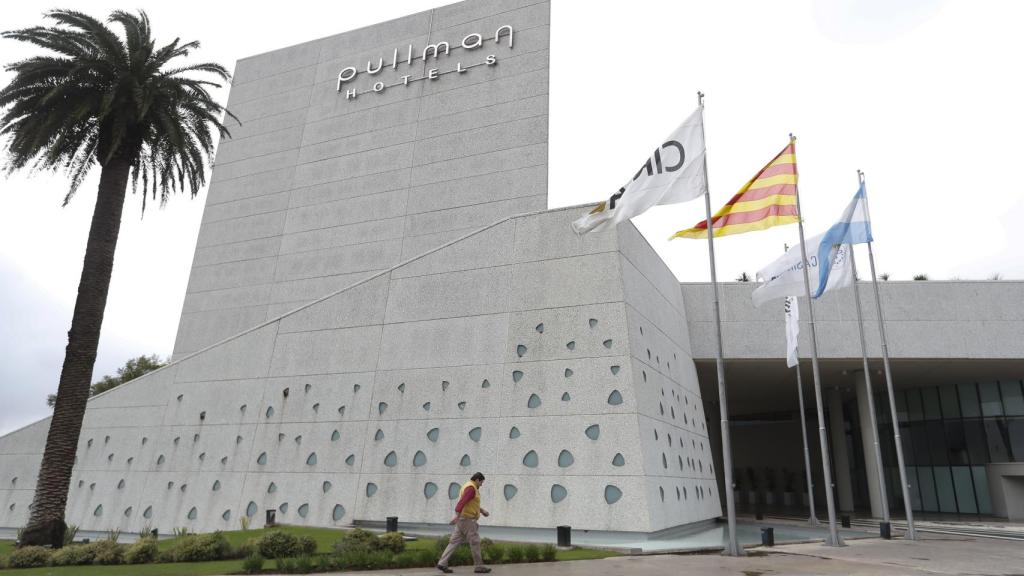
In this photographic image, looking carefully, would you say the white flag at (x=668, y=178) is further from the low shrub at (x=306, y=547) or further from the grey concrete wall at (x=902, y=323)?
the grey concrete wall at (x=902, y=323)

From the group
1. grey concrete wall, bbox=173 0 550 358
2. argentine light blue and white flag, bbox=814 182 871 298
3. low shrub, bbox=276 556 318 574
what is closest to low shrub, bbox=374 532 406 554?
low shrub, bbox=276 556 318 574

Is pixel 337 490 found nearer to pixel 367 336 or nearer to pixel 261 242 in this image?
pixel 367 336

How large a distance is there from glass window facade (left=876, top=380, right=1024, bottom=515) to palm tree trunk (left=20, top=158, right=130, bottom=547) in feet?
133

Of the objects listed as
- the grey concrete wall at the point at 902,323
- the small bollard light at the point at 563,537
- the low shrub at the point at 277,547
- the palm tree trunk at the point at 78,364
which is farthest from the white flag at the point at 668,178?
the palm tree trunk at the point at 78,364

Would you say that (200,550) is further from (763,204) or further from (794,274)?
(794,274)

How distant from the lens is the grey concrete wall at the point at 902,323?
28.7 meters

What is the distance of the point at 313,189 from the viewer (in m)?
38.3

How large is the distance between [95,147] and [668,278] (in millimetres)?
21821

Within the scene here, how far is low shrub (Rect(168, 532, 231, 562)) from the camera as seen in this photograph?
12.9 meters

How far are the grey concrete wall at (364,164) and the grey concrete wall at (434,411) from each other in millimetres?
10549

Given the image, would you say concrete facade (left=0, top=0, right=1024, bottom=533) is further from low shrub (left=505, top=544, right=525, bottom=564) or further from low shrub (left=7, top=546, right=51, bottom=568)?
low shrub (left=7, top=546, right=51, bottom=568)

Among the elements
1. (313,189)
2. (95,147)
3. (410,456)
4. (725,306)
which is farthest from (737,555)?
(313,189)

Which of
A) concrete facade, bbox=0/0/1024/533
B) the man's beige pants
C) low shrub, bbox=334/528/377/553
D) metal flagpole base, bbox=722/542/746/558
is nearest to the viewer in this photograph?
the man's beige pants

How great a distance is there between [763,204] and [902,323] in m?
16.5
